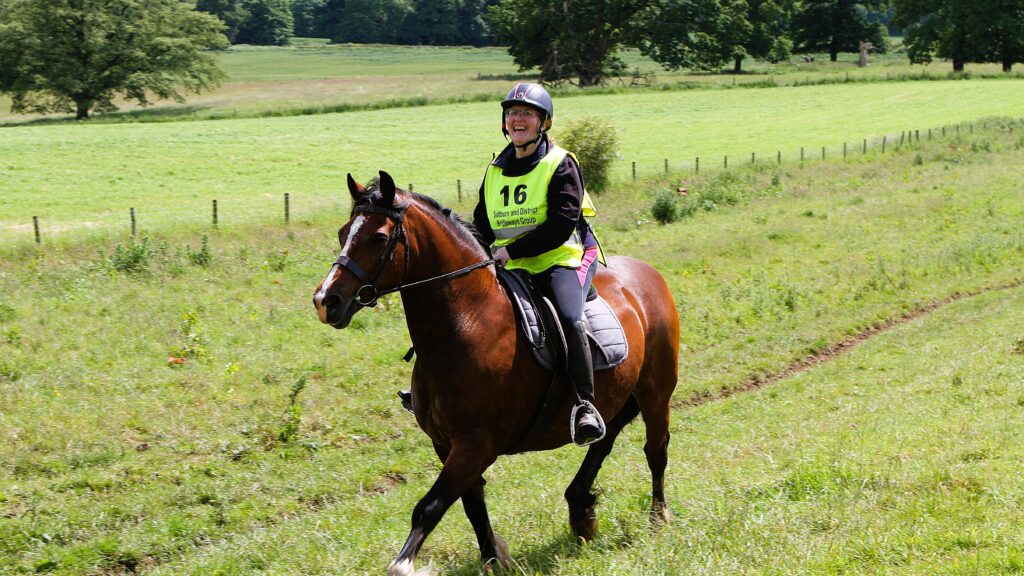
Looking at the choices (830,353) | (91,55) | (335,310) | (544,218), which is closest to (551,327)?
(544,218)

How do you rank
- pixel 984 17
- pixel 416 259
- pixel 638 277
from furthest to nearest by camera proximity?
pixel 984 17, pixel 638 277, pixel 416 259

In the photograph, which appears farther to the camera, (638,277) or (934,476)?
(638,277)

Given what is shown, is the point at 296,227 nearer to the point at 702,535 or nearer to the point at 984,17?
the point at 702,535

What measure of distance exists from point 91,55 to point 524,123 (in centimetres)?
7178

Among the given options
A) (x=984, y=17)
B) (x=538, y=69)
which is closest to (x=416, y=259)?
(x=538, y=69)

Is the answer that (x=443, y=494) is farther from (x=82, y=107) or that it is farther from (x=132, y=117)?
(x=82, y=107)

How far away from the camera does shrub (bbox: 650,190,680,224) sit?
1166 inches

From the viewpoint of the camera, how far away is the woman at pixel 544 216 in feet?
24.1

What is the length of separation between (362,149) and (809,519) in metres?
44.9

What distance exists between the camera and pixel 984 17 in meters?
94.5

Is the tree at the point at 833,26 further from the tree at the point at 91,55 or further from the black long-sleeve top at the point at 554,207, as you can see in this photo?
the black long-sleeve top at the point at 554,207

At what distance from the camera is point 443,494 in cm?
659

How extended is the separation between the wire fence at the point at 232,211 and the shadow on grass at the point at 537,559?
19531 mm

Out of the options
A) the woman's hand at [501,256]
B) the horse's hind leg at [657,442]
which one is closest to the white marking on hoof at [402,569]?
the woman's hand at [501,256]
